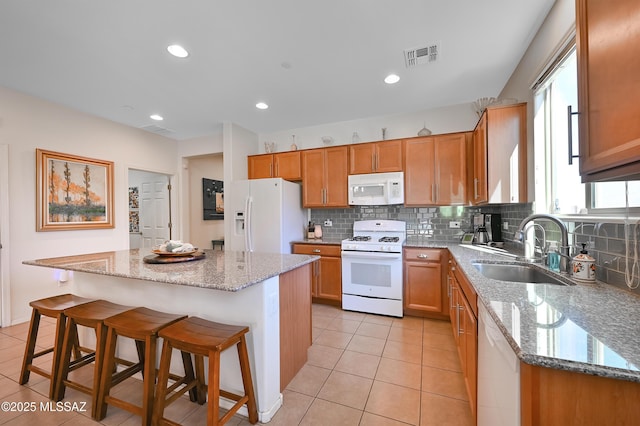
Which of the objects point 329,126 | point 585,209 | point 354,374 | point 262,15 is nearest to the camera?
point 585,209

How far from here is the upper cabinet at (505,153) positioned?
88.7 inches

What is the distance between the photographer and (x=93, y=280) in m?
2.10

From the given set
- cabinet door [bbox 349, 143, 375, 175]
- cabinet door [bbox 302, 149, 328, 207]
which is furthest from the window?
cabinet door [bbox 302, 149, 328, 207]

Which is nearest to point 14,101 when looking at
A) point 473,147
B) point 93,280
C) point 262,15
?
point 93,280

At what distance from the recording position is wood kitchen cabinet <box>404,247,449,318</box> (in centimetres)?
296

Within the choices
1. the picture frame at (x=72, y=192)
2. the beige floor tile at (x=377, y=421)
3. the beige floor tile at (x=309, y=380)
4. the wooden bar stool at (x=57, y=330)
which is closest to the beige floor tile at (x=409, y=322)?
the beige floor tile at (x=309, y=380)

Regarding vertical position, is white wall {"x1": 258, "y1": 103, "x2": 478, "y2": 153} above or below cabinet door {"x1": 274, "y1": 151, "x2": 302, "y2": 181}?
above

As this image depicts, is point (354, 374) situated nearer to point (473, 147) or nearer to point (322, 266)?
→ point (322, 266)

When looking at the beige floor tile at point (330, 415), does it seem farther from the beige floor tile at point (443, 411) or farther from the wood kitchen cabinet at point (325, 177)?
the wood kitchen cabinet at point (325, 177)

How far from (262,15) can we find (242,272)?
5.93 feet

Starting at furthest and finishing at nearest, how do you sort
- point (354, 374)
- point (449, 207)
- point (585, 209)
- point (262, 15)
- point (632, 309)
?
1. point (449, 207)
2. point (354, 374)
3. point (262, 15)
4. point (585, 209)
5. point (632, 309)

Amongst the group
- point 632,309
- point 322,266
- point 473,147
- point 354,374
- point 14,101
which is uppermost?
point 14,101

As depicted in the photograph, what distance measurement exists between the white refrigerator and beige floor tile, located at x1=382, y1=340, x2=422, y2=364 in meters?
1.75

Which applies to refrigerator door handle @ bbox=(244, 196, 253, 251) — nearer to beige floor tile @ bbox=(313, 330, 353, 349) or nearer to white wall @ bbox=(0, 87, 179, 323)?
beige floor tile @ bbox=(313, 330, 353, 349)
